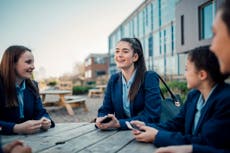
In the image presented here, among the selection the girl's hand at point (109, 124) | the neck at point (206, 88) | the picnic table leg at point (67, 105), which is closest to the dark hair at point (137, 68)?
the girl's hand at point (109, 124)

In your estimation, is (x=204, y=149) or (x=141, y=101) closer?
(x=204, y=149)

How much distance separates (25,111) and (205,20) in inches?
665

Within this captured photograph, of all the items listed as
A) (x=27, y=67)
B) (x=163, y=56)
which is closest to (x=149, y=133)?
(x=27, y=67)

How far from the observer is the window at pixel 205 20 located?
53.8ft

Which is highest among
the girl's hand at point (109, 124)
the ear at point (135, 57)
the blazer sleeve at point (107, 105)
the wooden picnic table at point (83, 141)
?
the ear at point (135, 57)

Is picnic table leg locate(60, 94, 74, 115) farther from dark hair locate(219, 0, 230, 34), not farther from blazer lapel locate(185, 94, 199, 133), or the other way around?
dark hair locate(219, 0, 230, 34)

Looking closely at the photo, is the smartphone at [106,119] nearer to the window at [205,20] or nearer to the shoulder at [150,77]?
the shoulder at [150,77]

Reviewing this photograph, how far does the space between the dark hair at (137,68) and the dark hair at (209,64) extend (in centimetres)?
98

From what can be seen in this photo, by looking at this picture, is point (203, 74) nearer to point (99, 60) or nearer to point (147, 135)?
point (147, 135)

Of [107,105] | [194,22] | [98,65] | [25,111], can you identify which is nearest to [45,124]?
[25,111]

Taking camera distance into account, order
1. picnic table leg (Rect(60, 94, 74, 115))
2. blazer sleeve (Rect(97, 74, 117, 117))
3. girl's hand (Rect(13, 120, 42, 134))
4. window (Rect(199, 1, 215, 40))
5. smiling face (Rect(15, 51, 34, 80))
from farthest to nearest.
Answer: window (Rect(199, 1, 215, 40))
picnic table leg (Rect(60, 94, 74, 115))
blazer sleeve (Rect(97, 74, 117, 117))
smiling face (Rect(15, 51, 34, 80))
girl's hand (Rect(13, 120, 42, 134))

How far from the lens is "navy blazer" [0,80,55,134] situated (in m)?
2.14

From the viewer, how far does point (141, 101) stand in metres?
2.56

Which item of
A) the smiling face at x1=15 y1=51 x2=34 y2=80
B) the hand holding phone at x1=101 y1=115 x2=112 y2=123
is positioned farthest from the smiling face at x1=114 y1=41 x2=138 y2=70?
the smiling face at x1=15 y1=51 x2=34 y2=80
